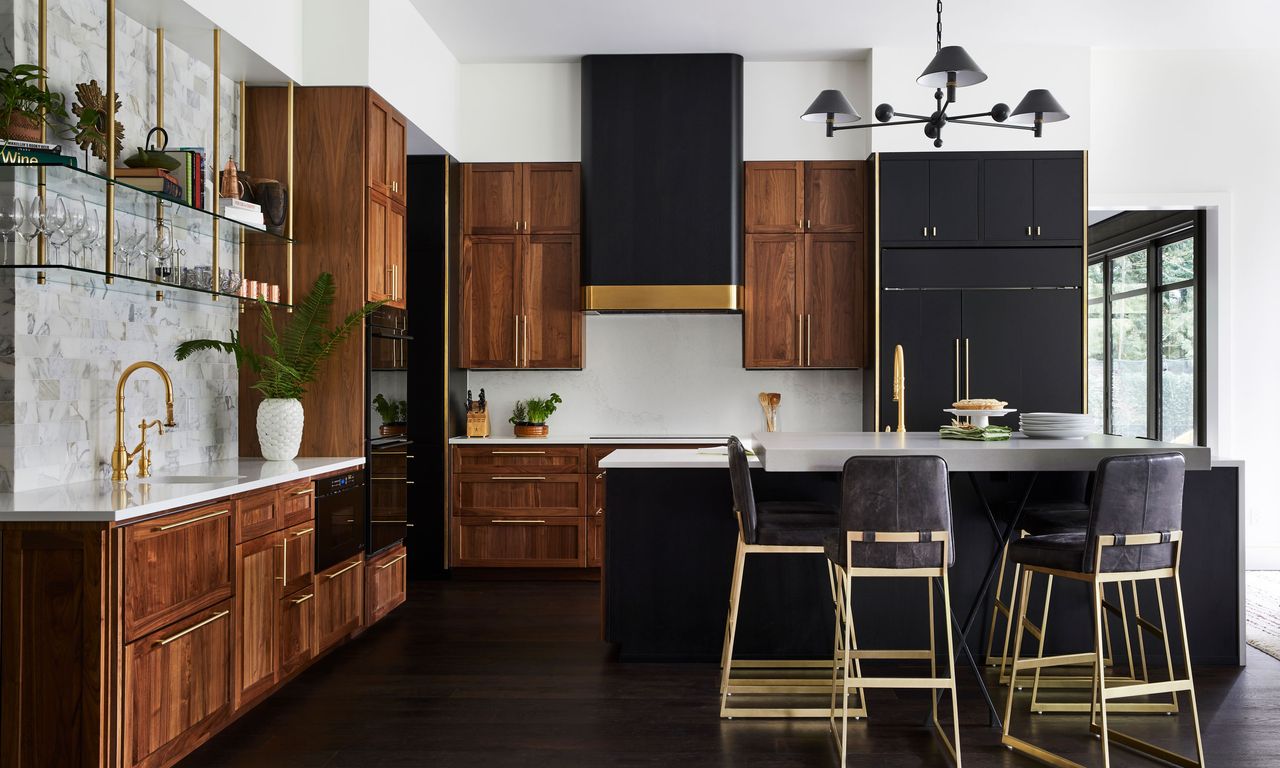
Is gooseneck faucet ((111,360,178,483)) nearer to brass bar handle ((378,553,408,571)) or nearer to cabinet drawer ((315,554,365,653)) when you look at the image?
cabinet drawer ((315,554,365,653))

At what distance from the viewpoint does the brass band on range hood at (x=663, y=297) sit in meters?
6.01

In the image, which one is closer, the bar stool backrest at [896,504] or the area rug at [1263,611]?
the bar stool backrest at [896,504]

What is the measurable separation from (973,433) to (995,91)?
3272 millimetres

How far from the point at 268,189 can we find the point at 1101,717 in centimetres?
382

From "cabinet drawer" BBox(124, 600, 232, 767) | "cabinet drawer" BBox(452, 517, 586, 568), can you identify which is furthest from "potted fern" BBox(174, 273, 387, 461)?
"cabinet drawer" BBox(452, 517, 586, 568)

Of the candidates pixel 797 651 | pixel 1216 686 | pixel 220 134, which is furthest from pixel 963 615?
pixel 220 134

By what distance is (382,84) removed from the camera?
4773 millimetres

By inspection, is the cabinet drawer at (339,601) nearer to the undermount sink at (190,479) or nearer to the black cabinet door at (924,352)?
the undermount sink at (190,479)

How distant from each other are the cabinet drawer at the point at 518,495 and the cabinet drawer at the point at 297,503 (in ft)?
6.53

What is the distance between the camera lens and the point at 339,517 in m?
4.27

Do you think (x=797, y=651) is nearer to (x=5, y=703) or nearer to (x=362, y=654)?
(x=362, y=654)

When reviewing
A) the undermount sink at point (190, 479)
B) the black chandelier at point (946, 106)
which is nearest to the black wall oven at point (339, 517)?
the undermount sink at point (190, 479)

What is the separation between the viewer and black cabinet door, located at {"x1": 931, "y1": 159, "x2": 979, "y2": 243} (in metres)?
5.84

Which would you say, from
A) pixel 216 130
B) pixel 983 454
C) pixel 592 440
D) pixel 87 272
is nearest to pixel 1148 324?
pixel 592 440
